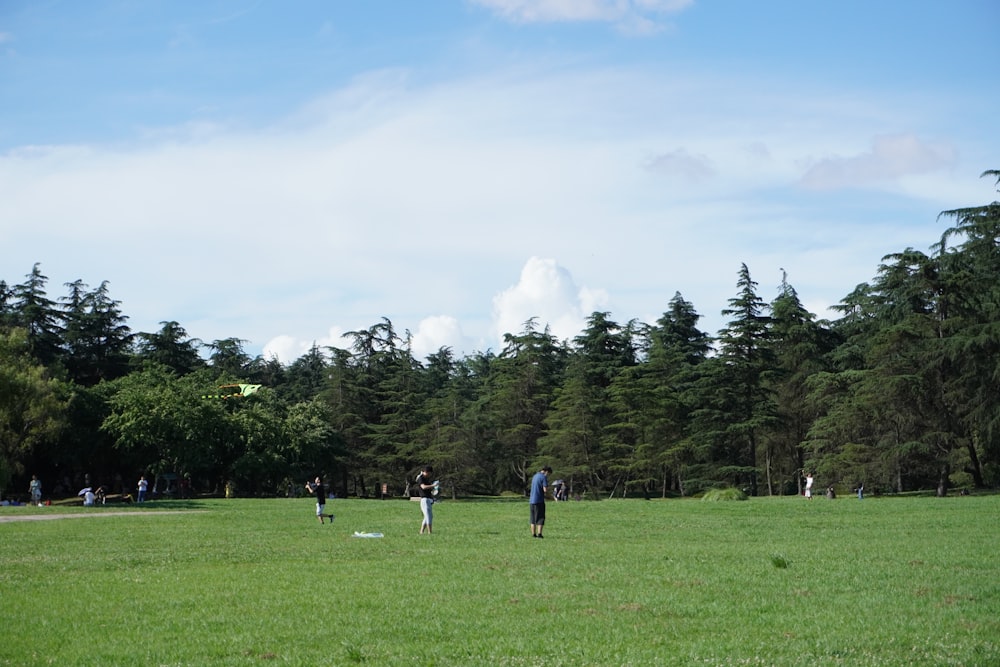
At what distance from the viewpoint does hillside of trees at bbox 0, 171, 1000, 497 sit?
55.7m

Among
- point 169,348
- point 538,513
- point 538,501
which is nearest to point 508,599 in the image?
point 538,501

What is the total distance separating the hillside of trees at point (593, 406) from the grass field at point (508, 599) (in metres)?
31.9

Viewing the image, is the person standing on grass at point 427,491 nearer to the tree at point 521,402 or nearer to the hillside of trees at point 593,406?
the hillside of trees at point 593,406

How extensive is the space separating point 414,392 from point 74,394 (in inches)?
1160

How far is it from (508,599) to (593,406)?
56944 millimetres

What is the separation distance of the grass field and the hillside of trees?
3187cm

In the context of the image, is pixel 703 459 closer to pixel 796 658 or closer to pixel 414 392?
pixel 414 392

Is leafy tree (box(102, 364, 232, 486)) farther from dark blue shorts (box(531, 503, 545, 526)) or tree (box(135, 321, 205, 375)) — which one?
dark blue shorts (box(531, 503, 545, 526))

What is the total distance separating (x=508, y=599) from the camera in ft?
44.4

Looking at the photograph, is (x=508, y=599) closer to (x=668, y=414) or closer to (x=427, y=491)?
(x=427, y=491)

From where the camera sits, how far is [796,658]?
32.3 ft

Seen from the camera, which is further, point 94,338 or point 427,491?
point 94,338

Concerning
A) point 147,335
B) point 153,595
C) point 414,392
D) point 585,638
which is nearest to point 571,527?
point 153,595

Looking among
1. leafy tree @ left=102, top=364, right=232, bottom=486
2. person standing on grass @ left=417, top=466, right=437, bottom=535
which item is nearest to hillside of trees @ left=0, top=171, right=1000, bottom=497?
leafy tree @ left=102, top=364, right=232, bottom=486
